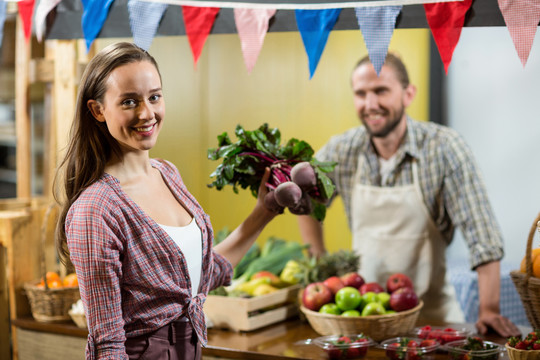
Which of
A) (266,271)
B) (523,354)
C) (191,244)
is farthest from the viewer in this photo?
(266,271)

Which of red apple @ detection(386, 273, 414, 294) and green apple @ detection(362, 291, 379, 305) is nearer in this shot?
green apple @ detection(362, 291, 379, 305)

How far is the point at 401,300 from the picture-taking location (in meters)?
2.59

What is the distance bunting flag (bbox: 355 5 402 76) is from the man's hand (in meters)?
1.19

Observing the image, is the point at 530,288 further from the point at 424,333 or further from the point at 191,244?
the point at 191,244

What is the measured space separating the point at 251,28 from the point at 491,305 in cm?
158

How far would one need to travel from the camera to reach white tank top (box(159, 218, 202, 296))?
5.99ft

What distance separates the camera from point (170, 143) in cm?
433

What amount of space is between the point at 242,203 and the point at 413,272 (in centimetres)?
173

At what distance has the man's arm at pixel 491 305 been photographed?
2652 millimetres

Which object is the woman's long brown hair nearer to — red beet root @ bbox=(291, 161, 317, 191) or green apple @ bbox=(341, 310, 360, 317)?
red beet root @ bbox=(291, 161, 317, 191)

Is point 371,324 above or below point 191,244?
below

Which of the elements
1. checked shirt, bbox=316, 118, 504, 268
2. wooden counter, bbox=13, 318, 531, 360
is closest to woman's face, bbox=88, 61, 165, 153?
wooden counter, bbox=13, 318, 531, 360

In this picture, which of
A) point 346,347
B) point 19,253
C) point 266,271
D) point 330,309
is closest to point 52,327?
point 19,253

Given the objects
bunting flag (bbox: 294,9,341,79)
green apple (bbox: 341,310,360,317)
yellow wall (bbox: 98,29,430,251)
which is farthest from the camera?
yellow wall (bbox: 98,29,430,251)
